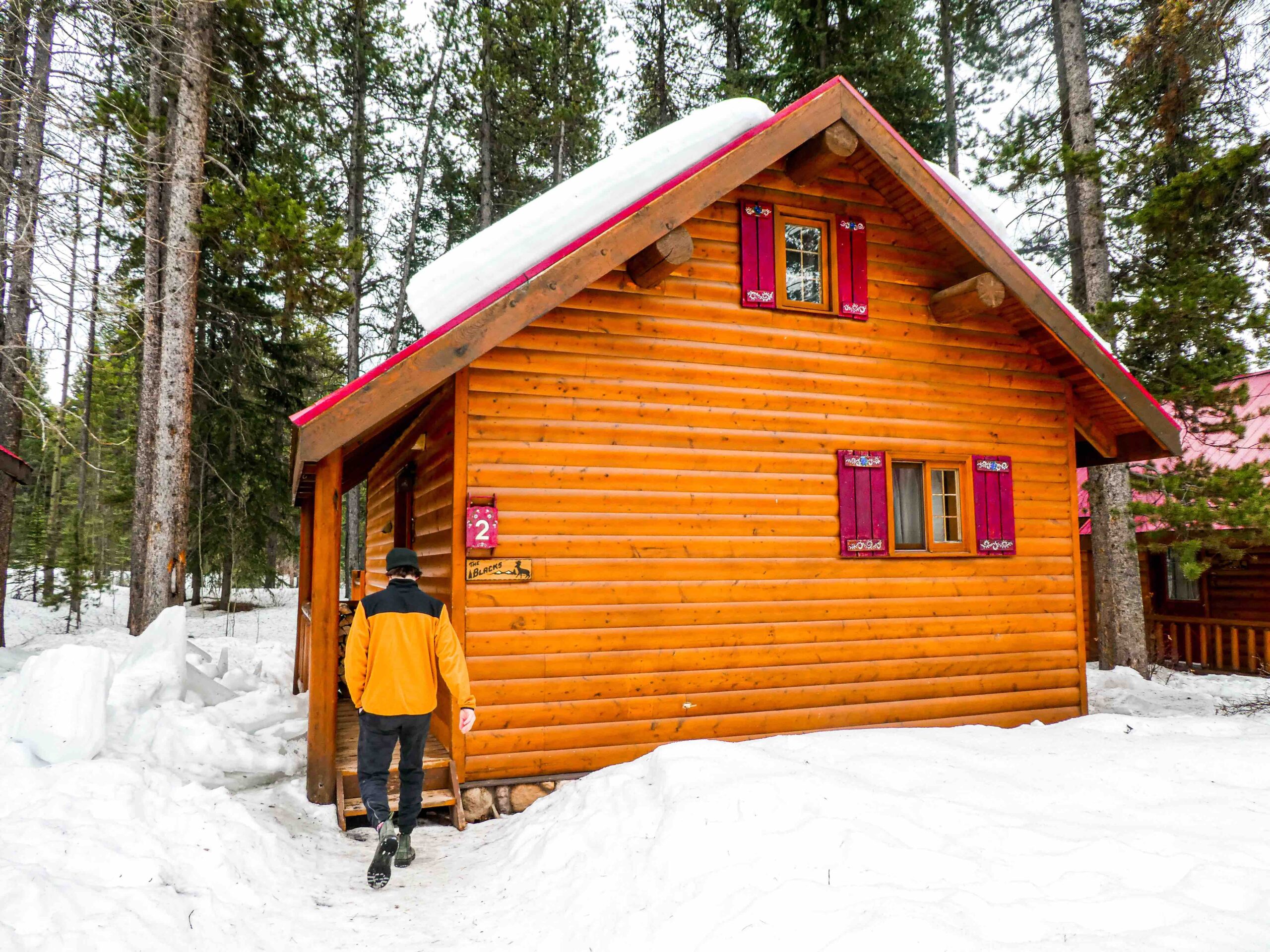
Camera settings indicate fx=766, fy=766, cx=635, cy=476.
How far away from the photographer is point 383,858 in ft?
15.4

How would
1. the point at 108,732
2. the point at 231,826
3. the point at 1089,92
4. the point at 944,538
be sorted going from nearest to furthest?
the point at 231,826 → the point at 108,732 → the point at 944,538 → the point at 1089,92

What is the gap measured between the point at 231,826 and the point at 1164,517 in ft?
33.3

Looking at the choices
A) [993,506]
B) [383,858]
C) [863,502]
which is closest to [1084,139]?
[993,506]

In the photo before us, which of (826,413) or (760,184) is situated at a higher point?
(760,184)

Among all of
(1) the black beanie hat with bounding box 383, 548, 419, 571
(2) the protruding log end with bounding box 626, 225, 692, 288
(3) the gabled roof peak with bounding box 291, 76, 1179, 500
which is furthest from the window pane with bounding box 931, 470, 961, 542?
(1) the black beanie hat with bounding box 383, 548, 419, 571

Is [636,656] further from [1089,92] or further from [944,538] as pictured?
[1089,92]

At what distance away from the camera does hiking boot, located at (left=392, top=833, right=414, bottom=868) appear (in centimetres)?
498

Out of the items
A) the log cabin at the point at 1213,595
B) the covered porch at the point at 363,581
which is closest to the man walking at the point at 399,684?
the covered porch at the point at 363,581

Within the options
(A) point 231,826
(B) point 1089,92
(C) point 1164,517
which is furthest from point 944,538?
(B) point 1089,92

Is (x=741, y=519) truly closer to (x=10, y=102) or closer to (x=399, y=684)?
(x=399, y=684)

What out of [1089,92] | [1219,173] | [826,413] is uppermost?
[1089,92]

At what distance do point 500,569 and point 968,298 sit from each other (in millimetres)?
5203

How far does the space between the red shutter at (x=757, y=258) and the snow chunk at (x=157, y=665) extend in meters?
6.28

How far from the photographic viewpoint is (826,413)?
7441mm
